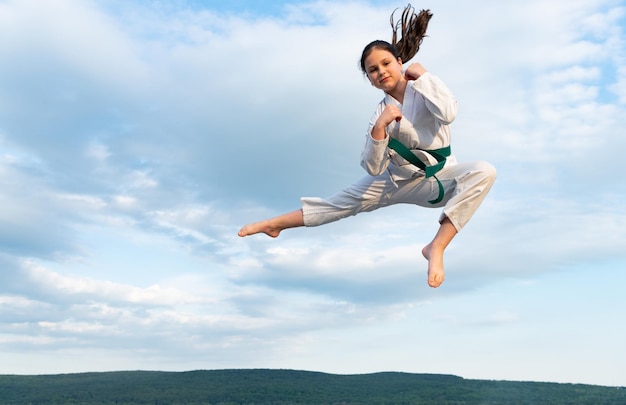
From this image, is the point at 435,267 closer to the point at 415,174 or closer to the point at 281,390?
the point at 415,174

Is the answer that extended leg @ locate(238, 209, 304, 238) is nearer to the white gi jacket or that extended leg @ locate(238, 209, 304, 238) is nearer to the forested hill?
the white gi jacket

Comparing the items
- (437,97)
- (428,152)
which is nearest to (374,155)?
(428,152)

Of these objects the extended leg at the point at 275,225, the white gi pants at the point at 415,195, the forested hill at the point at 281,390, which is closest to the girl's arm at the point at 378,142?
the white gi pants at the point at 415,195

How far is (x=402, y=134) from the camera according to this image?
884 centimetres

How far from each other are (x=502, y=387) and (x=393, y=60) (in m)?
167

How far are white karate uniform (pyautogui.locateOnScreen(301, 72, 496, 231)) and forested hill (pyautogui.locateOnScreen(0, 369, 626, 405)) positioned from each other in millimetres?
145919

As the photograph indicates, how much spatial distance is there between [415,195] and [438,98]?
1.54m

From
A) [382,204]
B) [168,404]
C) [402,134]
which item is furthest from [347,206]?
[168,404]

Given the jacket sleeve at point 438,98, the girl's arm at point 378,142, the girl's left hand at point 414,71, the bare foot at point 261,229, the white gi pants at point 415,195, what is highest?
the girl's left hand at point 414,71

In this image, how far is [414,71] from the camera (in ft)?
28.3

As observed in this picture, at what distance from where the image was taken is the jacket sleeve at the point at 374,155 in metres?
8.48

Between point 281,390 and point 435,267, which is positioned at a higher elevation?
point 281,390

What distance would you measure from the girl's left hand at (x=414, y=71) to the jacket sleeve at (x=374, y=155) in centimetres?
66

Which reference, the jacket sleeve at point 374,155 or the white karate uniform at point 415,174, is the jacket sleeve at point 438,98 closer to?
the white karate uniform at point 415,174
